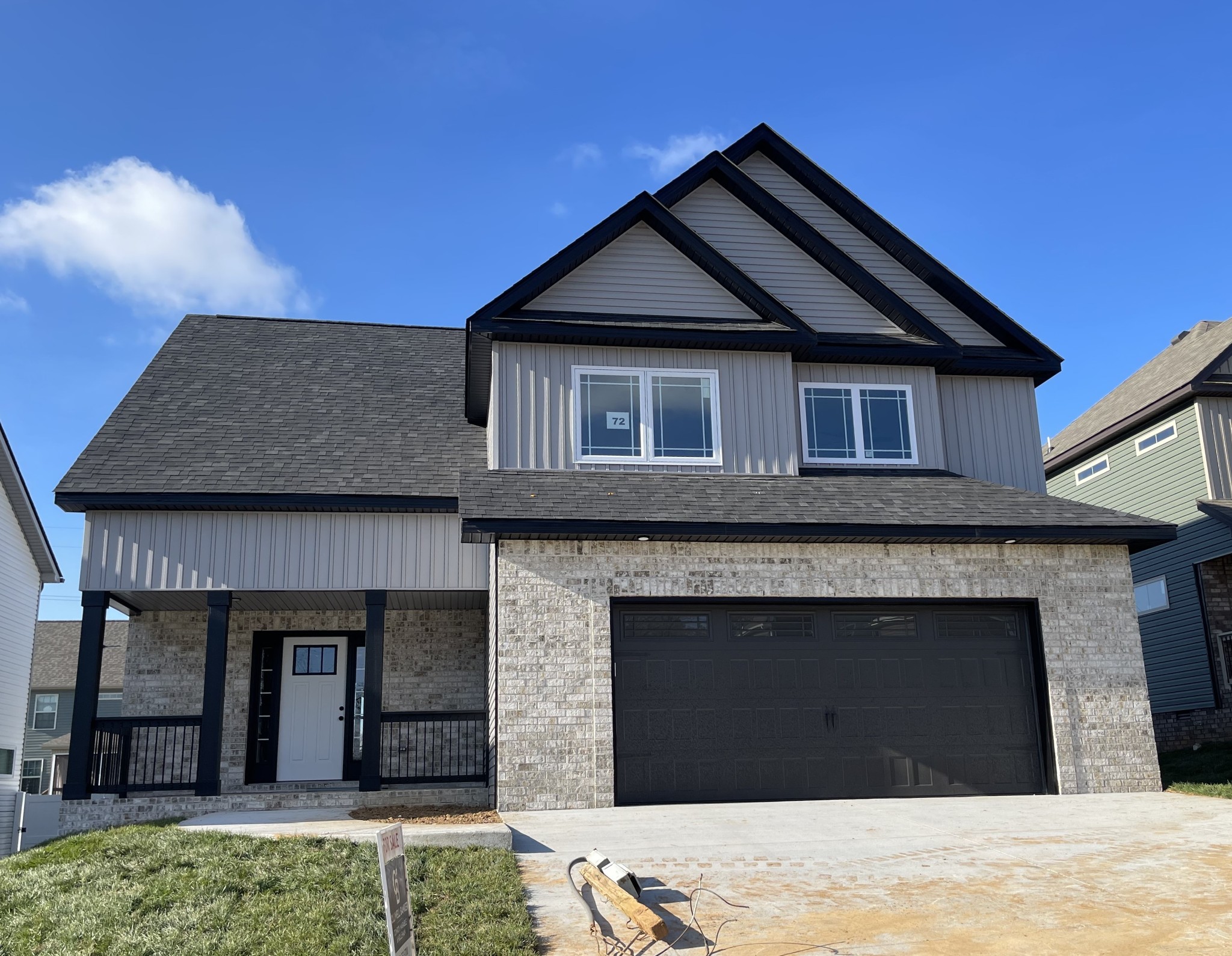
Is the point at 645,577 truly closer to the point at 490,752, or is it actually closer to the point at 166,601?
the point at 490,752

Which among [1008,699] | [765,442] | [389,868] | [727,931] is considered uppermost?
[765,442]

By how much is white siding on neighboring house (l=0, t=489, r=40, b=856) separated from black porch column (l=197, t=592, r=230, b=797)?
8.98 meters

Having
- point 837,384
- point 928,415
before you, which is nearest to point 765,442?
point 837,384

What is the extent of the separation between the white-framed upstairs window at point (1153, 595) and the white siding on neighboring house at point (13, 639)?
69.2 ft

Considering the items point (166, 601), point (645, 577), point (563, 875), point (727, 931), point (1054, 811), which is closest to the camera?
point (727, 931)

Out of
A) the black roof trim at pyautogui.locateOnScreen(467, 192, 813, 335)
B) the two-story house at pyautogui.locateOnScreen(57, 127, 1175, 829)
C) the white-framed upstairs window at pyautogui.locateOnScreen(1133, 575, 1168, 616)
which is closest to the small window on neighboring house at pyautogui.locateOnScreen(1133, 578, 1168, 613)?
the white-framed upstairs window at pyautogui.locateOnScreen(1133, 575, 1168, 616)

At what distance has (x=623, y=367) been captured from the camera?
1388 cm

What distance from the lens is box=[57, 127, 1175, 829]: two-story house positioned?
1220 centimetres

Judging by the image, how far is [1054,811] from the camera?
36.7 feet

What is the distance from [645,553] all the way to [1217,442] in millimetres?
12007

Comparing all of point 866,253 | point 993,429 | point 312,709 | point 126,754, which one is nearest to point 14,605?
point 312,709

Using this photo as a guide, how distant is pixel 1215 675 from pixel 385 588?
13912mm

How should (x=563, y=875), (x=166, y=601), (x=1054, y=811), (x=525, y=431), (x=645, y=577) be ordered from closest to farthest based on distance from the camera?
(x=563, y=875) < (x=1054, y=811) < (x=645, y=577) < (x=525, y=431) < (x=166, y=601)

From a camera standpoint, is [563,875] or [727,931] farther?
[563,875]
